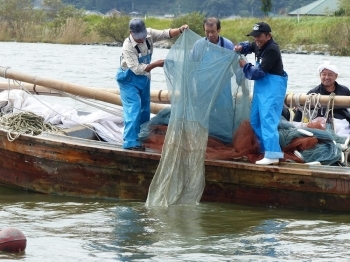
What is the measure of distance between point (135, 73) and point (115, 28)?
→ 39.0 meters

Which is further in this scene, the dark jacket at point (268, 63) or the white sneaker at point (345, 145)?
the white sneaker at point (345, 145)

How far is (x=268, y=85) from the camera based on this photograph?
862 cm

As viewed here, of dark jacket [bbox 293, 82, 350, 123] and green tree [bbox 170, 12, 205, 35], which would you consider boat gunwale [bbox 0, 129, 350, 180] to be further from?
green tree [bbox 170, 12, 205, 35]

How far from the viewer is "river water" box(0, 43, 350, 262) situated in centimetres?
741

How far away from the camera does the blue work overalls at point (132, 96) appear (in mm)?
9070

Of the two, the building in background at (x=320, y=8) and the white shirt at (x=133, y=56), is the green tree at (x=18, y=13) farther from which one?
the white shirt at (x=133, y=56)

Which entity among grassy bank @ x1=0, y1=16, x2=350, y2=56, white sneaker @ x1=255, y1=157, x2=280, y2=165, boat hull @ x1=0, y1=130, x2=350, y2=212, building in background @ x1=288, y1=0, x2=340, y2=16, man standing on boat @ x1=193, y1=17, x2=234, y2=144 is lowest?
boat hull @ x1=0, y1=130, x2=350, y2=212

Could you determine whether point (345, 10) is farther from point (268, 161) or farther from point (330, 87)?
point (268, 161)

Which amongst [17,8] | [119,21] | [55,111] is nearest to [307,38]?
[119,21]

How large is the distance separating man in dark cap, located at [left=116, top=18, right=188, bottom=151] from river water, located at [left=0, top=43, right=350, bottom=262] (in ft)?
2.48

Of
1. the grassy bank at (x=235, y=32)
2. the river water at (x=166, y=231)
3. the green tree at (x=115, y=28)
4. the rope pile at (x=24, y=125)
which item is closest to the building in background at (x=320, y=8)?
the grassy bank at (x=235, y=32)

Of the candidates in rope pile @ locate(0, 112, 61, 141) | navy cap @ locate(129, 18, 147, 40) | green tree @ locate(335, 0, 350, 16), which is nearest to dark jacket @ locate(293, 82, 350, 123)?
navy cap @ locate(129, 18, 147, 40)

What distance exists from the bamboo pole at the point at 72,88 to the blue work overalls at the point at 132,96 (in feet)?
2.22

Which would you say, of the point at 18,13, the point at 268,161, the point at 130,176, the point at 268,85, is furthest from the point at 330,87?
the point at 18,13
